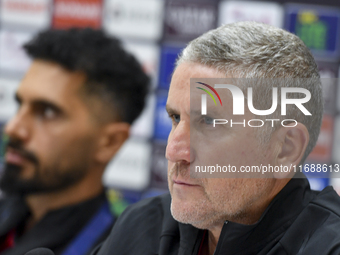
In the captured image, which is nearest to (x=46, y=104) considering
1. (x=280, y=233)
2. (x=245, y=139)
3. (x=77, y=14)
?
(x=77, y=14)

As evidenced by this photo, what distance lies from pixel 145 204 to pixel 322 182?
149 cm

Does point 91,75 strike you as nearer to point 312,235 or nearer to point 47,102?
point 47,102

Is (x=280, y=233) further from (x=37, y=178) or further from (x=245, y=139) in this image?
(x=37, y=178)

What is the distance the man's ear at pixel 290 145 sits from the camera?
2.80 feet

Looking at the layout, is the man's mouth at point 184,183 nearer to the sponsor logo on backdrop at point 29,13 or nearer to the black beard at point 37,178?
the black beard at point 37,178

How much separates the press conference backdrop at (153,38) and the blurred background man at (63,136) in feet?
1.58

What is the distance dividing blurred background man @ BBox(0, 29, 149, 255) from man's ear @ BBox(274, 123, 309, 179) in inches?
38.2

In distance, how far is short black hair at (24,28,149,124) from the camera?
1.70 m

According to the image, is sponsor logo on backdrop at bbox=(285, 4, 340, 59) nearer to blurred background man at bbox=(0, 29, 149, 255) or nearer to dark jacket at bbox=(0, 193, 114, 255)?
blurred background man at bbox=(0, 29, 149, 255)

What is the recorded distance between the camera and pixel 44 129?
5.55 ft

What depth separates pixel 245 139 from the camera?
843 millimetres

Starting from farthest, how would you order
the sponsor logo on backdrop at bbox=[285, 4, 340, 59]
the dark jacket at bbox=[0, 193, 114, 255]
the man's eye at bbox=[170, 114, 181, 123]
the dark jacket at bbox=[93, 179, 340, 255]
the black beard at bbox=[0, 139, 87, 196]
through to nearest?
the sponsor logo on backdrop at bbox=[285, 4, 340, 59] → the black beard at bbox=[0, 139, 87, 196] → the dark jacket at bbox=[0, 193, 114, 255] → the man's eye at bbox=[170, 114, 181, 123] → the dark jacket at bbox=[93, 179, 340, 255]

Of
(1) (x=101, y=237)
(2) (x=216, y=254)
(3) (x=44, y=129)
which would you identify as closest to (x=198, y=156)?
(2) (x=216, y=254)

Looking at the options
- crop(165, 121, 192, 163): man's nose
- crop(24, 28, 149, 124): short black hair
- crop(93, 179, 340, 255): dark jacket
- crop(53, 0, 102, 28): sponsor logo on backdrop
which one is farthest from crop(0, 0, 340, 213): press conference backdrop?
crop(165, 121, 192, 163): man's nose
